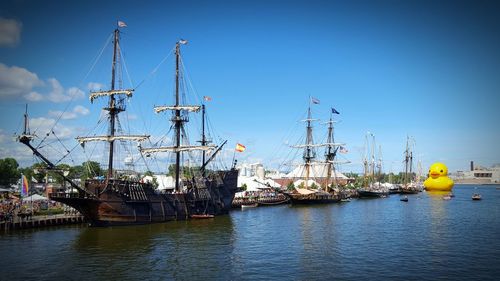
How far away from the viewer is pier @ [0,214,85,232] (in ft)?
138

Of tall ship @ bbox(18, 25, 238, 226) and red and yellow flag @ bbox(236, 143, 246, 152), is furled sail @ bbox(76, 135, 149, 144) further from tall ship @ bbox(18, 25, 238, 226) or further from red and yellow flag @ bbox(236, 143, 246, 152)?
red and yellow flag @ bbox(236, 143, 246, 152)

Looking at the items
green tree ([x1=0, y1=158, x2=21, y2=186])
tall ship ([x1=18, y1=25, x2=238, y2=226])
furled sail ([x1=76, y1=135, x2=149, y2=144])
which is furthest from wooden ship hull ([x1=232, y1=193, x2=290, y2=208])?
green tree ([x1=0, y1=158, x2=21, y2=186])

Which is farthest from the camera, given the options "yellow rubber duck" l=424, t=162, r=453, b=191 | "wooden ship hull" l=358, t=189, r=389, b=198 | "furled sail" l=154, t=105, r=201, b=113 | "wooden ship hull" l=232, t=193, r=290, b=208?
"wooden ship hull" l=358, t=189, r=389, b=198

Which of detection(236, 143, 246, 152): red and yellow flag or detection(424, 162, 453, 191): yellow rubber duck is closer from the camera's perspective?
detection(236, 143, 246, 152): red and yellow flag

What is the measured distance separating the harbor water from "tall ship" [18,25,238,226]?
83.3 inches

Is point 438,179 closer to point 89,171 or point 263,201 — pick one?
point 263,201

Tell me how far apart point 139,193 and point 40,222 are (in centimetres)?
1126

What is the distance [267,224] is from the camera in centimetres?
5169

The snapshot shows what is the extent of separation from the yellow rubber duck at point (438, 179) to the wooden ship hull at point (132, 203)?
74.5m

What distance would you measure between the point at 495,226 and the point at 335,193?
5062cm

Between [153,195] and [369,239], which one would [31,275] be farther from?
[369,239]

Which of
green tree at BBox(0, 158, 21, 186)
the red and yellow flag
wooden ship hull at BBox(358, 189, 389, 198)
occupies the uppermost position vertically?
the red and yellow flag

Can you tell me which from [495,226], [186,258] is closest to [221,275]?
[186,258]

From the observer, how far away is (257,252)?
33.3m
